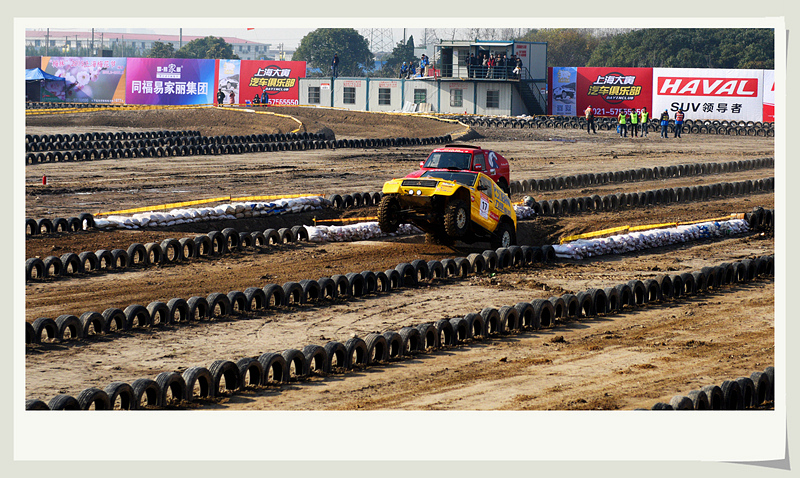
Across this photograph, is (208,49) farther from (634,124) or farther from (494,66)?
(634,124)

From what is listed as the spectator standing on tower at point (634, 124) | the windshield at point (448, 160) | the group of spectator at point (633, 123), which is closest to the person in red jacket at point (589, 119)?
the group of spectator at point (633, 123)

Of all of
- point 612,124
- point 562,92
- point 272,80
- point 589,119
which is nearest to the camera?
point 589,119

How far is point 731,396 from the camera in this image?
1093 centimetres

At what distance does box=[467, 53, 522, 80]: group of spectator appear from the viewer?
62.8 m

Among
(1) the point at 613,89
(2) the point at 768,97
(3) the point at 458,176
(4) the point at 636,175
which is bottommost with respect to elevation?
(3) the point at 458,176

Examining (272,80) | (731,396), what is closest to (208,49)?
(272,80)

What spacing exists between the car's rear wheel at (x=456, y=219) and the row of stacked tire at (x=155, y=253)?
4.02 m

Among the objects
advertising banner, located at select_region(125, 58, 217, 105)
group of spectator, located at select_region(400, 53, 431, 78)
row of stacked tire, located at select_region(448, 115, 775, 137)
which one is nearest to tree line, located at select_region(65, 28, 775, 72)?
group of spectator, located at select_region(400, 53, 431, 78)

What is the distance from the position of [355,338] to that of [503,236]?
8829 millimetres

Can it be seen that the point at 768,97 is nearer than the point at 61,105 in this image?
Yes

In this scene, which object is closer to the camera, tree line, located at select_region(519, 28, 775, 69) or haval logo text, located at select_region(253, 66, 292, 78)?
tree line, located at select_region(519, 28, 775, 69)

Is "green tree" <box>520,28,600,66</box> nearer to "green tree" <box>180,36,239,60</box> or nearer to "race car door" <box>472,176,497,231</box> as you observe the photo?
"green tree" <box>180,36,239,60</box>

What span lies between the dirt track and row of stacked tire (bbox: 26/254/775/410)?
252 mm

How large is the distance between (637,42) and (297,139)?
119 ft
